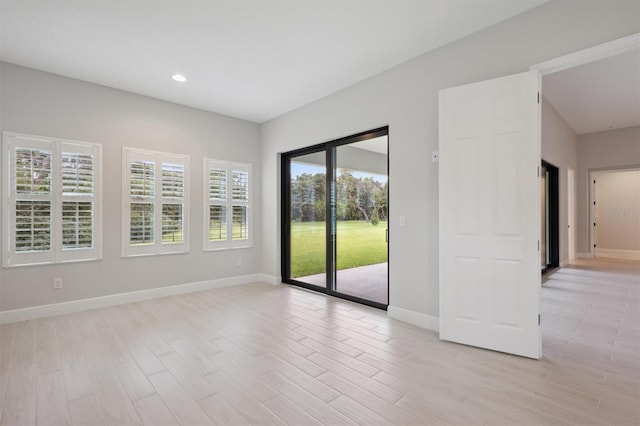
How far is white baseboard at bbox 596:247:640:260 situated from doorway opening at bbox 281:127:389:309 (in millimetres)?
8711

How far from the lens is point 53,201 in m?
3.78

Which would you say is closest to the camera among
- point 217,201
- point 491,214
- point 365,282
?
point 491,214

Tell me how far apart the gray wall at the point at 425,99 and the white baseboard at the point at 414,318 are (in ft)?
0.18

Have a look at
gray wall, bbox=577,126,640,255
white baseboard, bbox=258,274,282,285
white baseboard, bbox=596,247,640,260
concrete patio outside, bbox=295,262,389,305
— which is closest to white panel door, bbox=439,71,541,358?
concrete patio outside, bbox=295,262,389,305

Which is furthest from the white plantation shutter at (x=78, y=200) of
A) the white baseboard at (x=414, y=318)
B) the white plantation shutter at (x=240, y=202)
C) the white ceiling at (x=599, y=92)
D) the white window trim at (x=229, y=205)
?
the white ceiling at (x=599, y=92)

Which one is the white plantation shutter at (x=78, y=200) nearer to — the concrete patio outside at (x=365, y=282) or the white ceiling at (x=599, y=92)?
the concrete patio outside at (x=365, y=282)

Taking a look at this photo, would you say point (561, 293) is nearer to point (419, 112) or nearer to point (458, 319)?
point (458, 319)

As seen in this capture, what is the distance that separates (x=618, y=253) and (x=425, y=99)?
9641mm

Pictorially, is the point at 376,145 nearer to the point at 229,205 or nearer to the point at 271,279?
the point at 229,205

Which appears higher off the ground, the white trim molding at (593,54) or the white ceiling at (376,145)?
the white trim molding at (593,54)

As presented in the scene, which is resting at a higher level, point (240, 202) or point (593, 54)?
point (593, 54)

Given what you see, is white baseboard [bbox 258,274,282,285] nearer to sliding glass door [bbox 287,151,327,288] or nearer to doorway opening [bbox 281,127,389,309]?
doorway opening [bbox 281,127,389,309]

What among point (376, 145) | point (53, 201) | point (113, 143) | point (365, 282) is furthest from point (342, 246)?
point (53, 201)

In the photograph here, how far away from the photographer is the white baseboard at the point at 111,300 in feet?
11.8
